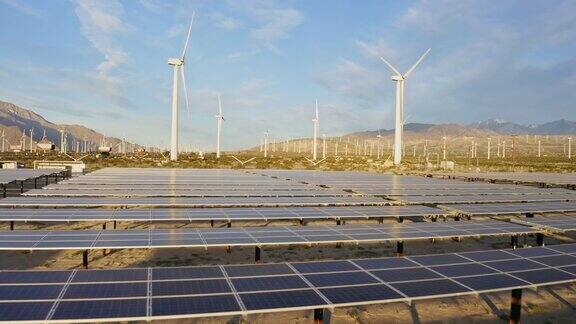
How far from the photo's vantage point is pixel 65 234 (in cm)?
1606

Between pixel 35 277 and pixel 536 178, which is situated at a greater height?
pixel 536 178

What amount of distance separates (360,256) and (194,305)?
1291cm

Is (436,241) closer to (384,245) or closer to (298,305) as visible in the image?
(384,245)

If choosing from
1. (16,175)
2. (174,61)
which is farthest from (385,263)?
(174,61)

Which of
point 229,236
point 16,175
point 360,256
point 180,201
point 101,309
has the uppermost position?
point 16,175

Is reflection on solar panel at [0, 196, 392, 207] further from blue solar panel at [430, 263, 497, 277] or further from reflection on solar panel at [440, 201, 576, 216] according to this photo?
blue solar panel at [430, 263, 497, 277]

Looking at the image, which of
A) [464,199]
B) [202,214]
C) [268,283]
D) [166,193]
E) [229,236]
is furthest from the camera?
[464,199]

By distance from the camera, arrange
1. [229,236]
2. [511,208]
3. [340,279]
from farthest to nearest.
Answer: [511,208], [229,236], [340,279]

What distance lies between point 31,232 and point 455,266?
1541 centimetres

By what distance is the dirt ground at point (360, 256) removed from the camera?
13.7 m

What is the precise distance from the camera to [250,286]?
10.9 metres

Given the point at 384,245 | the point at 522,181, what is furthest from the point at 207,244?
the point at 522,181

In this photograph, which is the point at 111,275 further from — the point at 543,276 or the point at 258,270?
the point at 543,276

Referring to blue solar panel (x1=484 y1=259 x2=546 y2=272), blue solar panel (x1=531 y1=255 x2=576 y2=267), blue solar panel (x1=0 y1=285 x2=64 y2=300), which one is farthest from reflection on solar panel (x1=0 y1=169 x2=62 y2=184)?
blue solar panel (x1=531 y1=255 x2=576 y2=267)
